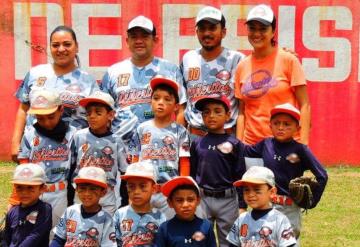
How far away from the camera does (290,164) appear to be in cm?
474

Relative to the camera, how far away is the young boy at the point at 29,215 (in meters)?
4.81

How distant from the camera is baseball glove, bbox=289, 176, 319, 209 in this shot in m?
4.54

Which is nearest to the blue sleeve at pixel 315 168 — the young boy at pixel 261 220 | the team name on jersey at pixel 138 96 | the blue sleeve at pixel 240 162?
the young boy at pixel 261 220

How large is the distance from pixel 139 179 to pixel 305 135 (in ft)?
4.15

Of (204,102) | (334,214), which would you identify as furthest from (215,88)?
(334,214)

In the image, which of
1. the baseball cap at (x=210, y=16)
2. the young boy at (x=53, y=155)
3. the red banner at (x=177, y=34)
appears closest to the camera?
the young boy at (x=53, y=155)

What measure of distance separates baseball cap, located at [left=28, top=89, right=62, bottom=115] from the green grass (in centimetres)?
295

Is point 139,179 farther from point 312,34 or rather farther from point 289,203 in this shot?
point 312,34

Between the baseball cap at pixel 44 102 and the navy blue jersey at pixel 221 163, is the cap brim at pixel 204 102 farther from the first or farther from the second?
the baseball cap at pixel 44 102

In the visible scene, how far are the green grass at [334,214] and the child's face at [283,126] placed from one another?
83.3 inches

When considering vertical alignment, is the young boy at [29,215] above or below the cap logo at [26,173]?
below

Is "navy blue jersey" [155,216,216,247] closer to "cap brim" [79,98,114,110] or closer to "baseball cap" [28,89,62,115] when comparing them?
"cap brim" [79,98,114,110]

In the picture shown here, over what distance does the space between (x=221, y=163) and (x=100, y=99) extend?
39.5 inches

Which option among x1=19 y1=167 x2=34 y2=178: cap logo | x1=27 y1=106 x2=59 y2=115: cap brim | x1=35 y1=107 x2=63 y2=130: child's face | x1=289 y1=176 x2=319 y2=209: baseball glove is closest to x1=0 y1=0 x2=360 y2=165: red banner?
x1=35 y1=107 x2=63 y2=130: child's face
